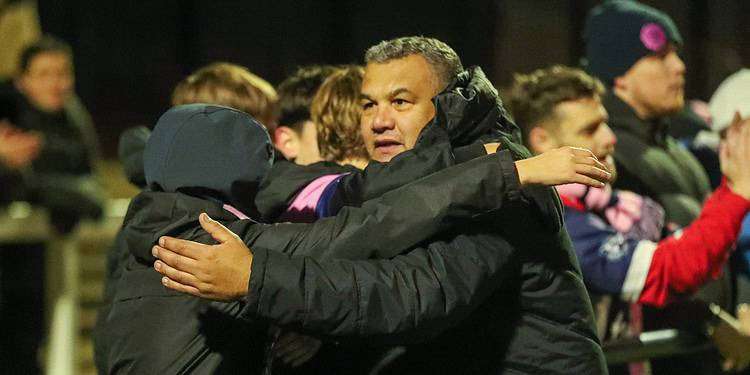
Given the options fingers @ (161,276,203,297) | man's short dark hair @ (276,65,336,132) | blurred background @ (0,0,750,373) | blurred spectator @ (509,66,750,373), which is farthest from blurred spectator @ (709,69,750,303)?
blurred background @ (0,0,750,373)

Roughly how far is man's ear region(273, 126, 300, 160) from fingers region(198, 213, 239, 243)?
4.42ft

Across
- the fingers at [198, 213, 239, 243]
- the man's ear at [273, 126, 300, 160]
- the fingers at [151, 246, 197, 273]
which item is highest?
the fingers at [198, 213, 239, 243]

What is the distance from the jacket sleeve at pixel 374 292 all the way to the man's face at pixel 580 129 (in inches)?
62.0

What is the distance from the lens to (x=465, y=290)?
2.77 m

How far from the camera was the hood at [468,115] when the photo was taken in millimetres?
2986

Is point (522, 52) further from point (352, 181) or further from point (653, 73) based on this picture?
point (352, 181)

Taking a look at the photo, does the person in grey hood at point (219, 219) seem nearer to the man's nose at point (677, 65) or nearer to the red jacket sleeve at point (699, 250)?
the red jacket sleeve at point (699, 250)

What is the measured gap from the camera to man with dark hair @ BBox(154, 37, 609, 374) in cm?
266

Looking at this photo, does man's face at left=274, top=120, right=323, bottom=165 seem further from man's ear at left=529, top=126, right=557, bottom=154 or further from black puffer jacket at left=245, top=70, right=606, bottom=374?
black puffer jacket at left=245, top=70, right=606, bottom=374

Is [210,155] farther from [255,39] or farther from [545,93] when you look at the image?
[255,39]

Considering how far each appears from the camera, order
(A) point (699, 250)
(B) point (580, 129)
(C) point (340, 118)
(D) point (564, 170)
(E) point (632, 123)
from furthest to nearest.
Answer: (E) point (632, 123) → (B) point (580, 129) → (A) point (699, 250) → (C) point (340, 118) → (D) point (564, 170)

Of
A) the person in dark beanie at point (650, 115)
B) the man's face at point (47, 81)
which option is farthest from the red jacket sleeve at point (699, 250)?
the man's face at point (47, 81)

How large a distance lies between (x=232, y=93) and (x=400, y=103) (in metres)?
0.91

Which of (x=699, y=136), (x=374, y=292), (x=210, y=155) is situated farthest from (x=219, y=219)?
(x=699, y=136)
